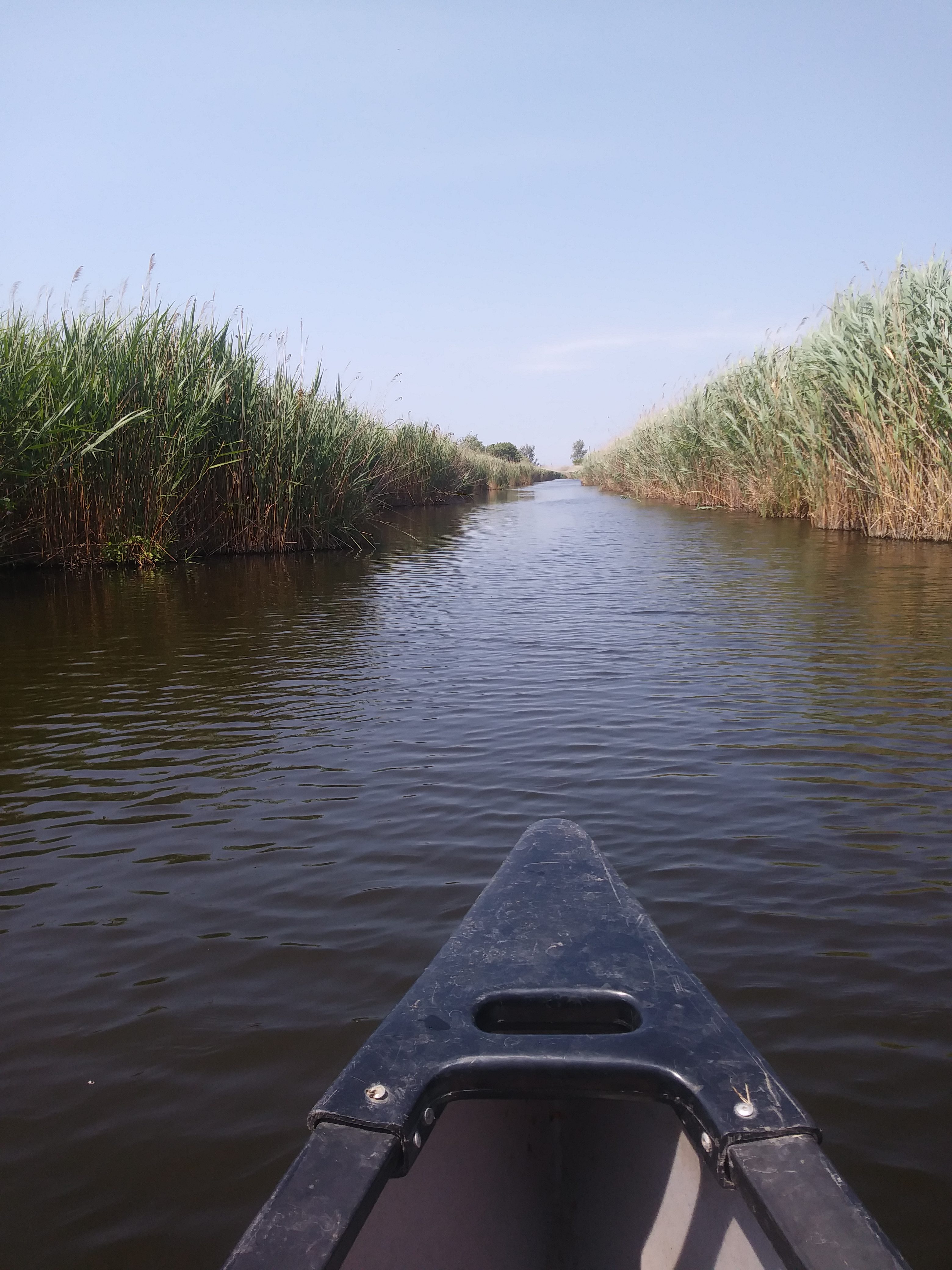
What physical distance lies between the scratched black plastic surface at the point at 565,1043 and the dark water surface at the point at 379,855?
45 centimetres

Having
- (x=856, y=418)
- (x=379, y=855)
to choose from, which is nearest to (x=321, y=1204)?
(x=379, y=855)

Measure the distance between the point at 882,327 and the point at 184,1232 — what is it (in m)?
11.9

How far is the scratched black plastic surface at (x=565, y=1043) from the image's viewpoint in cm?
140

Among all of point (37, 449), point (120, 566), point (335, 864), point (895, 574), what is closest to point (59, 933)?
point (335, 864)

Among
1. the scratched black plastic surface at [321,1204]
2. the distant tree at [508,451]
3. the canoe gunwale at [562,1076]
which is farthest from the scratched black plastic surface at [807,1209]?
the distant tree at [508,451]

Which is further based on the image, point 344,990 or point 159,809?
point 159,809

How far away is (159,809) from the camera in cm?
380

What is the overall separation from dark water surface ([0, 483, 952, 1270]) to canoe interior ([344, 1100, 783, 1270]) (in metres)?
0.42

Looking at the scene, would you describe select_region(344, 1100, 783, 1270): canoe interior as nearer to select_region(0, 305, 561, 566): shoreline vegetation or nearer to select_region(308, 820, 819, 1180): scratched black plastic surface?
select_region(308, 820, 819, 1180): scratched black plastic surface

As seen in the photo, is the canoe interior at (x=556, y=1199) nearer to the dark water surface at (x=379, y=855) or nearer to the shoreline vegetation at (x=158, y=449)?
the dark water surface at (x=379, y=855)

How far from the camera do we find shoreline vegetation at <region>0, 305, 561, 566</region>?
9.63m

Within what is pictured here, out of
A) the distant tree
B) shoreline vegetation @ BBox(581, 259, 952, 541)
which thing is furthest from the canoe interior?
the distant tree

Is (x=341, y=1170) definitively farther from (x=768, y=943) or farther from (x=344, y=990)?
(x=768, y=943)

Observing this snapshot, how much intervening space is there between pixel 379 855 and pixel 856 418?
37.4ft
